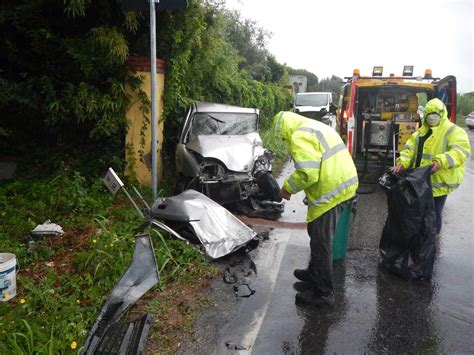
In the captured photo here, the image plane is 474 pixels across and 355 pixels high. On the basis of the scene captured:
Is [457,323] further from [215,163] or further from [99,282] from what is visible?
[215,163]

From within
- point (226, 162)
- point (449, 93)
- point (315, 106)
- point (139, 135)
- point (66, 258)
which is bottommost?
point (66, 258)

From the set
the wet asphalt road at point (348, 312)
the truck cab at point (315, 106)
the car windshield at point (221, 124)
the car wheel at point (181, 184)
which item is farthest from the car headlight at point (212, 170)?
the truck cab at point (315, 106)

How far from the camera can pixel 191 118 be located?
279 inches

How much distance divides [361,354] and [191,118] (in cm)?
498

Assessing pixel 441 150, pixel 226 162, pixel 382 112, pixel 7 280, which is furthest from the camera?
pixel 382 112

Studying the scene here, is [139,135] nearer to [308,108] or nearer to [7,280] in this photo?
[7,280]

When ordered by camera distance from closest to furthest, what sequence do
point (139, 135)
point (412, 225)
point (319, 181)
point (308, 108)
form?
point (319, 181), point (412, 225), point (139, 135), point (308, 108)

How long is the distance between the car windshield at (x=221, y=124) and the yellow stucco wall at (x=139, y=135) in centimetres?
63

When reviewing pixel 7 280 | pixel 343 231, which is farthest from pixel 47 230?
pixel 343 231

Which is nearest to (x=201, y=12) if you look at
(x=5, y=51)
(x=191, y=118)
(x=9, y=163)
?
(x=191, y=118)

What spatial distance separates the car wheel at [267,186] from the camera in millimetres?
6629

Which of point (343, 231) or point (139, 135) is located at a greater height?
point (139, 135)

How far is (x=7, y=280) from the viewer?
335cm

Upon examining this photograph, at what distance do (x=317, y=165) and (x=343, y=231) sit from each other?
1303mm
